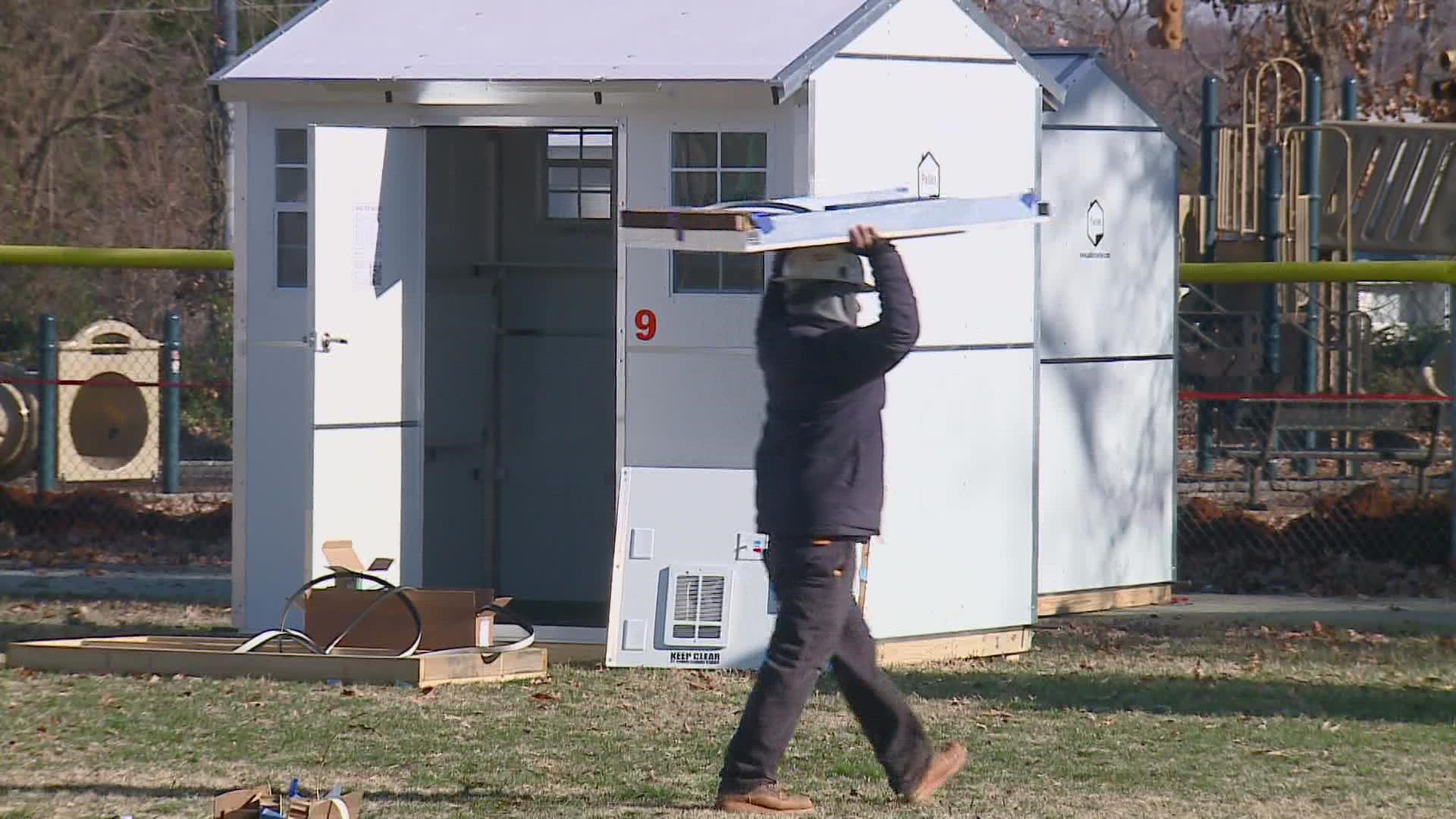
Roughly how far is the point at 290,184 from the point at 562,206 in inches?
66.7

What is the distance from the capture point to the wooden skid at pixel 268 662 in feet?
31.4

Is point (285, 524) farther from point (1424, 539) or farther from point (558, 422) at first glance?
point (1424, 539)

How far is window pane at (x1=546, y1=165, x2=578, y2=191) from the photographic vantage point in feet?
38.9

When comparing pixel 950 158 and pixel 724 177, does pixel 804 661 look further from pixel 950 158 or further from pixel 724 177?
pixel 950 158

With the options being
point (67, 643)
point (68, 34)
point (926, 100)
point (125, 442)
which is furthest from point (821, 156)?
point (68, 34)

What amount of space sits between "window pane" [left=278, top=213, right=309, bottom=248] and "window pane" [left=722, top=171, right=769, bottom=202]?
2054 millimetres

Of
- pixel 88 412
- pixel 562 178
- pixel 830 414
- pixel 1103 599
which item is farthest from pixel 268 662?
pixel 88 412

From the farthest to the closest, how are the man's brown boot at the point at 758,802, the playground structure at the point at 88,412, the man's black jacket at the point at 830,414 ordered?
the playground structure at the point at 88,412, the man's brown boot at the point at 758,802, the man's black jacket at the point at 830,414

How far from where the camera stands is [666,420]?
10211 millimetres

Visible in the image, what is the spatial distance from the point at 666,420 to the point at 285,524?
6.38 ft

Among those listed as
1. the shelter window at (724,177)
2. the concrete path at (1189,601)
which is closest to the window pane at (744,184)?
the shelter window at (724,177)

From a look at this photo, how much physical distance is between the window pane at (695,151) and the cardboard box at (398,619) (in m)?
2.15

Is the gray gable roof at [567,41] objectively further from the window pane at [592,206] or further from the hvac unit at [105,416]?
the hvac unit at [105,416]

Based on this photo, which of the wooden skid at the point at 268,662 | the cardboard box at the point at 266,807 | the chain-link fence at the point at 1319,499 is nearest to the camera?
the cardboard box at the point at 266,807
